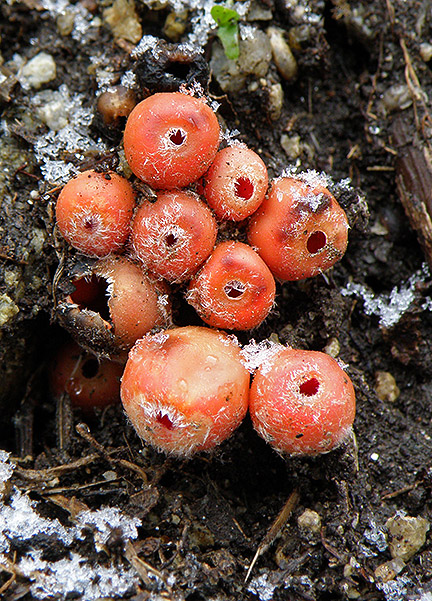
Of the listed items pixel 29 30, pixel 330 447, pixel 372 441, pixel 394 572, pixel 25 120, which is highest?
pixel 29 30

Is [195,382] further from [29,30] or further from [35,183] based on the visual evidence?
[29,30]

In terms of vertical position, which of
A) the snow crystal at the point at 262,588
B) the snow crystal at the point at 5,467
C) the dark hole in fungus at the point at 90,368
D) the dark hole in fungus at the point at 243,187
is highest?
the dark hole in fungus at the point at 243,187

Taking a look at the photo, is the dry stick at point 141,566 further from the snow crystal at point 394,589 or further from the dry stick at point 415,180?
the dry stick at point 415,180

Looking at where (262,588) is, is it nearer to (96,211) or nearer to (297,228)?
(297,228)

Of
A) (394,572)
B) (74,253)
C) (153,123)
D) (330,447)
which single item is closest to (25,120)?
(74,253)

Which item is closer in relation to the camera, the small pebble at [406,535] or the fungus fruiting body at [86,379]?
the small pebble at [406,535]

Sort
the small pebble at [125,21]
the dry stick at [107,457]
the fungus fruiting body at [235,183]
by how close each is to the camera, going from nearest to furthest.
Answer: the fungus fruiting body at [235,183] → the dry stick at [107,457] → the small pebble at [125,21]

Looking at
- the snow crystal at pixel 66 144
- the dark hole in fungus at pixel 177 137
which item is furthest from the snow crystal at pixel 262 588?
the snow crystal at pixel 66 144
